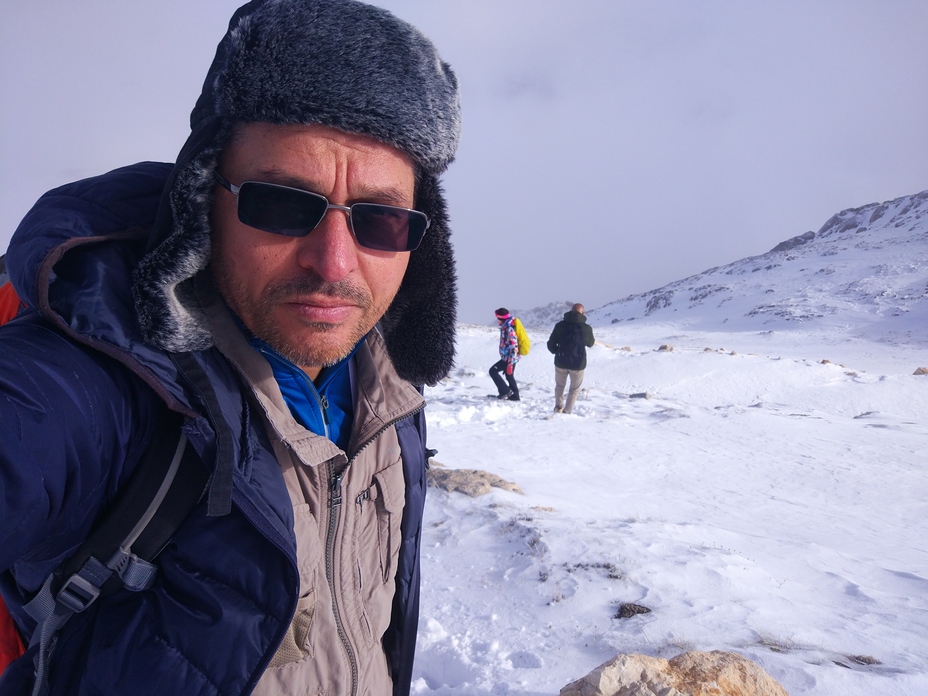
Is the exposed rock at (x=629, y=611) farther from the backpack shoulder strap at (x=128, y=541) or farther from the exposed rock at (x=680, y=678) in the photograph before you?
the backpack shoulder strap at (x=128, y=541)

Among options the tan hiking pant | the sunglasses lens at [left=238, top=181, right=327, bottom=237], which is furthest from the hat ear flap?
the tan hiking pant

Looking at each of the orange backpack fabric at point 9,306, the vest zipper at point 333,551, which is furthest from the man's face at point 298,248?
the orange backpack fabric at point 9,306

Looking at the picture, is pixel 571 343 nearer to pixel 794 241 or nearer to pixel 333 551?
pixel 333 551

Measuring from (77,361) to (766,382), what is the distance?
18.4 meters

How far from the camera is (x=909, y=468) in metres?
7.38

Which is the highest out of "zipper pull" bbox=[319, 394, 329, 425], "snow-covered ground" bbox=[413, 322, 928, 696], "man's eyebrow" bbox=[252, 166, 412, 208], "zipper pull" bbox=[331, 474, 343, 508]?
"man's eyebrow" bbox=[252, 166, 412, 208]

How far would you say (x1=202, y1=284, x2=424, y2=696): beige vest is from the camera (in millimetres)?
1327

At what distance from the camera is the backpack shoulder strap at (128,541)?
1.00 metres

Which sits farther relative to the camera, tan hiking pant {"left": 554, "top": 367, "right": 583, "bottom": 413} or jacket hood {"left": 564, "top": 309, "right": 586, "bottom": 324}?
tan hiking pant {"left": 554, "top": 367, "right": 583, "bottom": 413}

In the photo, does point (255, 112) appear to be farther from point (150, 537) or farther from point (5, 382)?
point (150, 537)

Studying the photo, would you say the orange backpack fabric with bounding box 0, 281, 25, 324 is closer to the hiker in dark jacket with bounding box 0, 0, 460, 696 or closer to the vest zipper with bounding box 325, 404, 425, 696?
the hiker in dark jacket with bounding box 0, 0, 460, 696

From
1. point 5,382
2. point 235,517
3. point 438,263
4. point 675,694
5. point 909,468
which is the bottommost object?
point 909,468

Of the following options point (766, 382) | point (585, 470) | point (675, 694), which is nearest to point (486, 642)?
point (675, 694)

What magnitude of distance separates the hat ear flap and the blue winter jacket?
2.63ft
